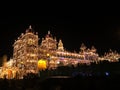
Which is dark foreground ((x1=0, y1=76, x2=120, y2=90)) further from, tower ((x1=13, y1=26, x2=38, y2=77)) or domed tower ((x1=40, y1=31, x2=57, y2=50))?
domed tower ((x1=40, y1=31, x2=57, y2=50))

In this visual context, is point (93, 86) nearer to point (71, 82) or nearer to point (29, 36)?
point (71, 82)

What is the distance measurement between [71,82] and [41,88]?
A: 174 inches

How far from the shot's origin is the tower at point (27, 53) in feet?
250

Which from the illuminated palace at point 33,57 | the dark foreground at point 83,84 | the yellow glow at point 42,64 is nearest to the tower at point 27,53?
the illuminated palace at point 33,57

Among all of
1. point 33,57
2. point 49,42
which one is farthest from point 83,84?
point 49,42

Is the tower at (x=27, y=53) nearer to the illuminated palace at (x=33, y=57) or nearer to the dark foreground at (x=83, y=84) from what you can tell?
the illuminated palace at (x=33, y=57)

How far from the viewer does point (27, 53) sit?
258 feet

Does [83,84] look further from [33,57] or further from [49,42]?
[49,42]

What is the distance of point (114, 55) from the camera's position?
372ft

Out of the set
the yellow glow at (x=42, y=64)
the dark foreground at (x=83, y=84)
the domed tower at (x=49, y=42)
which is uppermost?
the domed tower at (x=49, y=42)

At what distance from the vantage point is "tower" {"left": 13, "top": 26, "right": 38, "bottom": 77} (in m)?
76.3

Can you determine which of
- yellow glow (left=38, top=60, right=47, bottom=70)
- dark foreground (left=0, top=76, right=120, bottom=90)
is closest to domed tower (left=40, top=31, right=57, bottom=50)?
yellow glow (left=38, top=60, right=47, bottom=70)

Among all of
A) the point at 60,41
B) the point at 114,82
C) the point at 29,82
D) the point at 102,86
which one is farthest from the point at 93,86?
the point at 60,41

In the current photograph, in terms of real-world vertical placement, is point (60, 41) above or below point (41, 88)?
above
